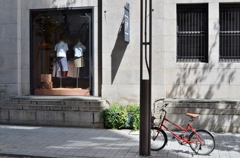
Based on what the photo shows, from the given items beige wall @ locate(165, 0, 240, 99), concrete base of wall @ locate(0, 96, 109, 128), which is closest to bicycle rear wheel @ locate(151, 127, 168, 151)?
concrete base of wall @ locate(0, 96, 109, 128)

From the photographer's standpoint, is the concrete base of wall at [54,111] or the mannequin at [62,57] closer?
the concrete base of wall at [54,111]

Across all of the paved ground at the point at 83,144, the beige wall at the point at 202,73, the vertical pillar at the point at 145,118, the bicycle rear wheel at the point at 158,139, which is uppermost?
the beige wall at the point at 202,73

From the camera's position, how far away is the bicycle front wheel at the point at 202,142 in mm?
8820

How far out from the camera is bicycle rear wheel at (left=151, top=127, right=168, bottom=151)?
927 cm

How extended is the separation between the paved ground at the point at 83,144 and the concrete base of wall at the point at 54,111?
40cm

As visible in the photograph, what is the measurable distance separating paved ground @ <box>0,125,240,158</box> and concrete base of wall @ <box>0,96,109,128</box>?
0.40 metres

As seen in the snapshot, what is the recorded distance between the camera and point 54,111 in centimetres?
1293

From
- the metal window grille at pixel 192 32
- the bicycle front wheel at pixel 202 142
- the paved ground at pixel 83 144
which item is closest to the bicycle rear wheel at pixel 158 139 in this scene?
Result: the paved ground at pixel 83 144

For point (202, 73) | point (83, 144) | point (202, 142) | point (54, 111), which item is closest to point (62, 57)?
point (54, 111)

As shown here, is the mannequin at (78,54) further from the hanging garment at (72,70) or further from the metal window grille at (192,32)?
the metal window grille at (192,32)

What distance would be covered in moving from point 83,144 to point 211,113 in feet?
14.4

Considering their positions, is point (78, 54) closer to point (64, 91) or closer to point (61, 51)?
point (61, 51)

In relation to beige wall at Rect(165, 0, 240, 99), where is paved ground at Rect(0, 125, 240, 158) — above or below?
below

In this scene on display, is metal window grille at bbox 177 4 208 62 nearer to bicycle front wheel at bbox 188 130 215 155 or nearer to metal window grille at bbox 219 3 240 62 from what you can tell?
metal window grille at bbox 219 3 240 62
